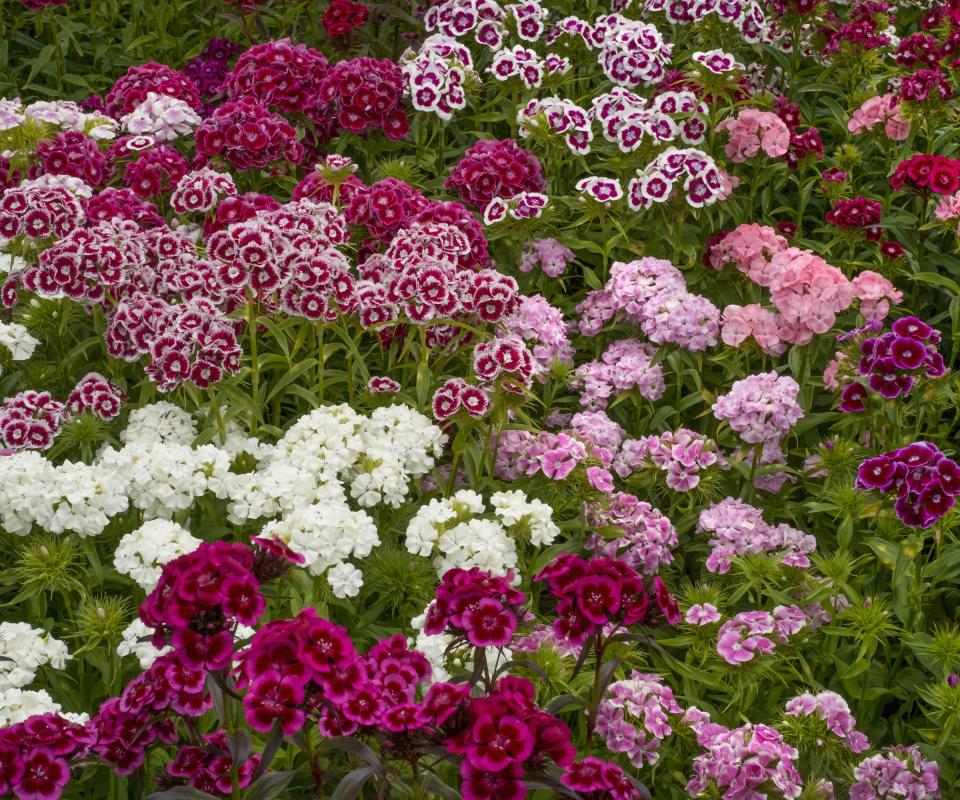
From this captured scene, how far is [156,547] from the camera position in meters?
3.79

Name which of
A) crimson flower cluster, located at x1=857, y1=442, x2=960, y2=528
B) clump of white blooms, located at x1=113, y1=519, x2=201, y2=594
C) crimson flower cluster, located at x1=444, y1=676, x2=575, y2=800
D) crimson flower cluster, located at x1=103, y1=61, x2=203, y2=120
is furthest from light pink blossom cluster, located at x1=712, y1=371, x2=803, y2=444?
crimson flower cluster, located at x1=103, y1=61, x2=203, y2=120

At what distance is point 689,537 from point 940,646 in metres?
1.22

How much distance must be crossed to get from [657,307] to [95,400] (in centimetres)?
238

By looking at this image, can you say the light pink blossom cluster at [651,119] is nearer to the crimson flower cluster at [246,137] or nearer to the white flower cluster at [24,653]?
the crimson flower cluster at [246,137]

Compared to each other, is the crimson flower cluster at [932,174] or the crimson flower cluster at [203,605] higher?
the crimson flower cluster at [932,174]

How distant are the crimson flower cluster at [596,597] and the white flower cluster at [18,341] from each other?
2652 mm

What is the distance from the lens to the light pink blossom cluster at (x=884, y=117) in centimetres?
639

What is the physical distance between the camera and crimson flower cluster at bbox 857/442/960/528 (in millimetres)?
3922

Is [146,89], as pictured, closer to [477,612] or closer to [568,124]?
[568,124]

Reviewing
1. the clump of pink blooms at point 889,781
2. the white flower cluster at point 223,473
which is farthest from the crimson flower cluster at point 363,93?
the clump of pink blooms at point 889,781

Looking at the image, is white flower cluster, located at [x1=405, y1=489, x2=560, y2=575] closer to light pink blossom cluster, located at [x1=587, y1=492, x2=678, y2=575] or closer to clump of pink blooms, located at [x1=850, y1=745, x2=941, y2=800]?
light pink blossom cluster, located at [x1=587, y1=492, x2=678, y2=575]

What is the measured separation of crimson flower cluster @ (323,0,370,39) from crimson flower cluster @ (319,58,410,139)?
2.28 feet

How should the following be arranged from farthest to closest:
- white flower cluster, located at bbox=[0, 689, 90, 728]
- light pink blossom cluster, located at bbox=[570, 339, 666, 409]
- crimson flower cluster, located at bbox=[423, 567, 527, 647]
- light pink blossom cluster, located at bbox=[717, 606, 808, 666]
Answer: light pink blossom cluster, located at bbox=[570, 339, 666, 409] < light pink blossom cluster, located at bbox=[717, 606, 808, 666] < white flower cluster, located at bbox=[0, 689, 90, 728] < crimson flower cluster, located at bbox=[423, 567, 527, 647]

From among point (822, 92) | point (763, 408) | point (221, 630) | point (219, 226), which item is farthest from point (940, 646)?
point (822, 92)
